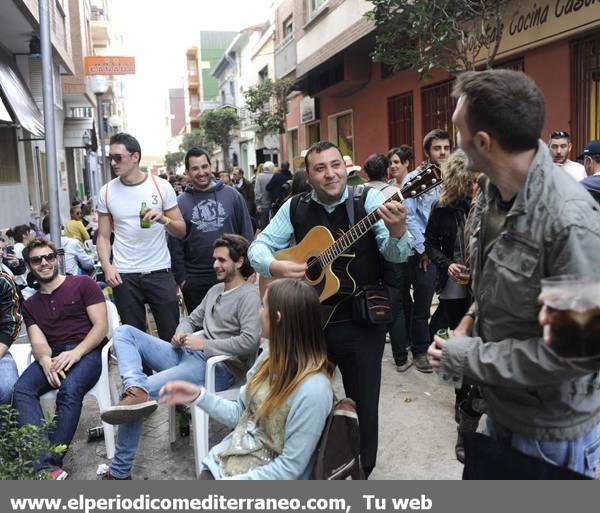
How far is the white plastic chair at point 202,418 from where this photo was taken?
3500 millimetres

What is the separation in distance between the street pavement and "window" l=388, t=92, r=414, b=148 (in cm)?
933

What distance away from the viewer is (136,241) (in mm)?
4590

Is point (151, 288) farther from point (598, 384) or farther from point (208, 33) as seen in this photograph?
point (208, 33)

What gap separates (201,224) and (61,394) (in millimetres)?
1787

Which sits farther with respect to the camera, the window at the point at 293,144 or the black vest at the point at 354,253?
the window at the point at 293,144

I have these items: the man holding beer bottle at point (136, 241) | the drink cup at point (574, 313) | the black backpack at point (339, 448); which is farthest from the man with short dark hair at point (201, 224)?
the drink cup at point (574, 313)

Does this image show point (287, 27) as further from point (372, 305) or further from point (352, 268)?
point (372, 305)

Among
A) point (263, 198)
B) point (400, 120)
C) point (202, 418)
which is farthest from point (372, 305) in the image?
point (400, 120)

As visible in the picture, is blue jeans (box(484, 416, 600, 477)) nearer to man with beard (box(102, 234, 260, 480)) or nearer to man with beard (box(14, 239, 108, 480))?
man with beard (box(102, 234, 260, 480))

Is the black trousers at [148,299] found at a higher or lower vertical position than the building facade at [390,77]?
lower

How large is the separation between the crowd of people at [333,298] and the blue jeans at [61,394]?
0.03ft

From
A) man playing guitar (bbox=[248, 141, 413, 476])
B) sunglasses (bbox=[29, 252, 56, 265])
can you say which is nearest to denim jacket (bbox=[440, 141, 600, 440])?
man playing guitar (bbox=[248, 141, 413, 476])

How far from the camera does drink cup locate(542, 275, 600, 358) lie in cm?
135

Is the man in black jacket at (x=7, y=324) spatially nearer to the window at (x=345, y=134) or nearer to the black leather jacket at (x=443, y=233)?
the black leather jacket at (x=443, y=233)
